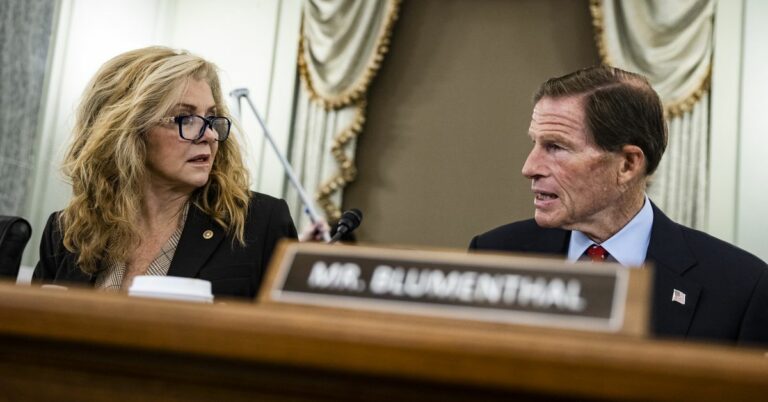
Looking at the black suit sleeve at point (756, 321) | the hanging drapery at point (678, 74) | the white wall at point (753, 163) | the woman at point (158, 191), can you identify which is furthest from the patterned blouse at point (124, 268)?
the white wall at point (753, 163)

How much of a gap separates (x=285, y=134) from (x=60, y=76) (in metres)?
1.16

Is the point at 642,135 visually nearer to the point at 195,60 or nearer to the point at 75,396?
the point at 195,60

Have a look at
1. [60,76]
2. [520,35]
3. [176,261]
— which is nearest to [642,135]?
[176,261]

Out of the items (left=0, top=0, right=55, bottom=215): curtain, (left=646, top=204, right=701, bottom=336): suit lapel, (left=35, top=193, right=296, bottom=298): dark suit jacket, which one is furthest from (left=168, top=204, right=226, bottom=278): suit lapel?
(left=0, top=0, right=55, bottom=215): curtain

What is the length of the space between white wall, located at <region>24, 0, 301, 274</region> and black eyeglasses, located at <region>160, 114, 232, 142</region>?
2.02 meters

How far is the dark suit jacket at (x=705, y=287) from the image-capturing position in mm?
1561

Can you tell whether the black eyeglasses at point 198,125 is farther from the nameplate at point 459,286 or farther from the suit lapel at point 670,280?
the nameplate at point 459,286

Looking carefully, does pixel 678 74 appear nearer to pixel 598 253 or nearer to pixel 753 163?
pixel 753 163

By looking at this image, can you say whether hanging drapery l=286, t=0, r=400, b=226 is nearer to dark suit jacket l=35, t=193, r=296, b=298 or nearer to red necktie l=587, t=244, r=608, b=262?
dark suit jacket l=35, t=193, r=296, b=298

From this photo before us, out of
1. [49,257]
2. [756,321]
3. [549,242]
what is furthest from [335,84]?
[756,321]

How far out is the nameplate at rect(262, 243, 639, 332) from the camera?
620mm

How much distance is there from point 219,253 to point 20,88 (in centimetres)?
214

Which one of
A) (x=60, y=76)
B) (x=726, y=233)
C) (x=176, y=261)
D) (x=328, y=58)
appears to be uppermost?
(x=328, y=58)

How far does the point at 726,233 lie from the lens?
393 cm
